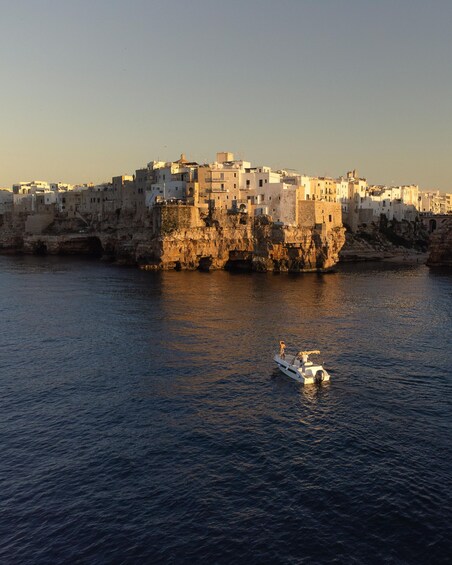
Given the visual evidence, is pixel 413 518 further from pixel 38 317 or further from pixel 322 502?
pixel 38 317

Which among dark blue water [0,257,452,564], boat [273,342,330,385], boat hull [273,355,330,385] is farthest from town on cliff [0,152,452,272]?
boat hull [273,355,330,385]

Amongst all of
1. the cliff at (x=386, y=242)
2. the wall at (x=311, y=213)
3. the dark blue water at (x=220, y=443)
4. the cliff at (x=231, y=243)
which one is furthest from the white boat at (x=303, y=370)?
the cliff at (x=386, y=242)

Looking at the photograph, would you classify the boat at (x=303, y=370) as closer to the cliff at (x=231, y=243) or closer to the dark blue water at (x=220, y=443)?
the dark blue water at (x=220, y=443)

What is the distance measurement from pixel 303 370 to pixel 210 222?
74196 mm

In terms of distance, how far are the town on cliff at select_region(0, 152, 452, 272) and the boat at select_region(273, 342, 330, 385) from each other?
64440 millimetres

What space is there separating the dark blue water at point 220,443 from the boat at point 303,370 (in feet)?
2.71

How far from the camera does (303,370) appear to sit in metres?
39.4

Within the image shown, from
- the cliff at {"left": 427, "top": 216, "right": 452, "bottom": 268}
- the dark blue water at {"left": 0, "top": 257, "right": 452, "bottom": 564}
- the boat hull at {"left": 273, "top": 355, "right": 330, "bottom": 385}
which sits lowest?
the dark blue water at {"left": 0, "top": 257, "right": 452, "bottom": 564}

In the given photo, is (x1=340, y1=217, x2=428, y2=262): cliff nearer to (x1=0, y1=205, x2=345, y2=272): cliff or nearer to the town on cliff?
the town on cliff

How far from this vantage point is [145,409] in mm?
33906

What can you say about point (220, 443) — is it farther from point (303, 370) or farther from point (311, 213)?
point (311, 213)

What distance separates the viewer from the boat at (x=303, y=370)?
39.1 meters

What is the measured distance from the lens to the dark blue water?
21312 millimetres

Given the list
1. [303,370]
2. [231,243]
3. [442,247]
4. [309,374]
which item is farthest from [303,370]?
[442,247]
